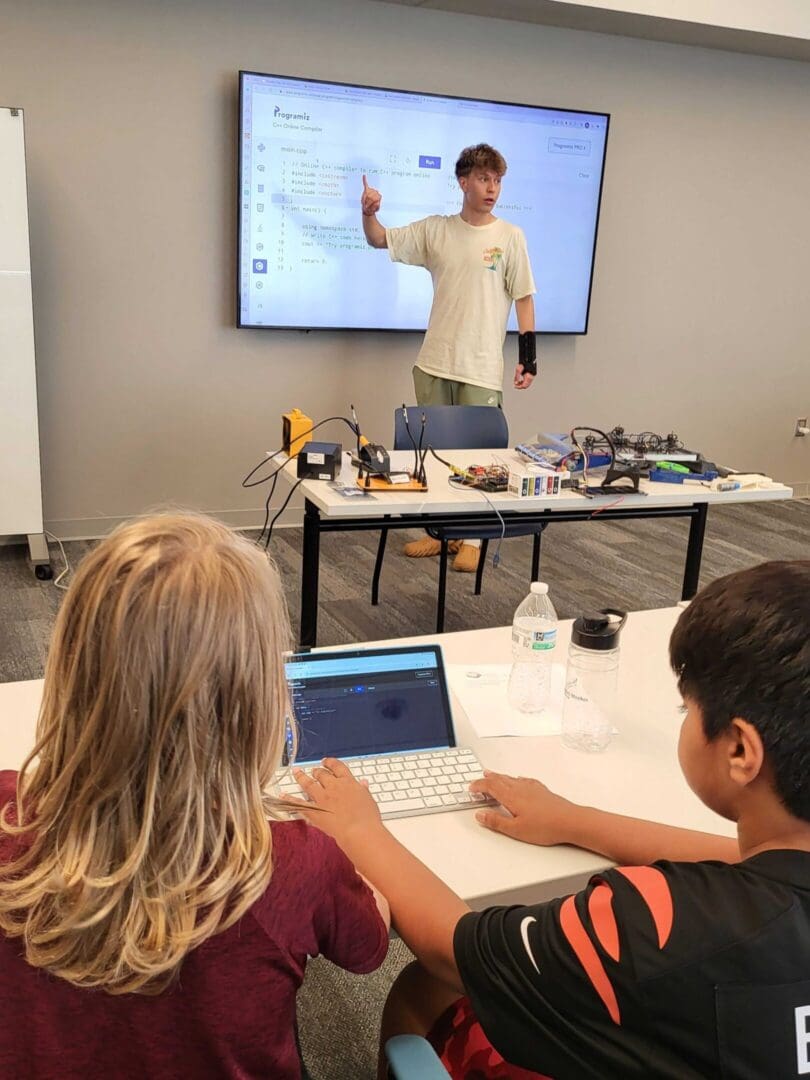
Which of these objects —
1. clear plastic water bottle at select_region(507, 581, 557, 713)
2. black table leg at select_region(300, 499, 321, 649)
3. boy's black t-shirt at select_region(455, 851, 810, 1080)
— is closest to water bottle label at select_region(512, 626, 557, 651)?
clear plastic water bottle at select_region(507, 581, 557, 713)

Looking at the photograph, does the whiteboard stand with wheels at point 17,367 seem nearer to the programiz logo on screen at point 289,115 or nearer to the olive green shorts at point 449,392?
the programiz logo on screen at point 289,115

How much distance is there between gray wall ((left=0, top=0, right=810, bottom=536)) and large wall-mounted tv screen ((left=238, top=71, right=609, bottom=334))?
98mm

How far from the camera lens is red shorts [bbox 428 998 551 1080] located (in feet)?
3.39

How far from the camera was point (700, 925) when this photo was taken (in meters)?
0.75

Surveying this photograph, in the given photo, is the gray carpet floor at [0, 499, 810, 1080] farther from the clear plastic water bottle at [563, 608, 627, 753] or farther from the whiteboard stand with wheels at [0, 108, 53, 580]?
the clear plastic water bottle at [563, 608, 627, 753]

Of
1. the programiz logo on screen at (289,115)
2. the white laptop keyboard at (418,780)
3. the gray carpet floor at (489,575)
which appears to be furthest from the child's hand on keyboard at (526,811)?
the programiz logo on screen at (289,115)

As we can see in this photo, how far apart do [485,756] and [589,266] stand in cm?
390

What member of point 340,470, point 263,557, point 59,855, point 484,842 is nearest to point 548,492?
point 340,470

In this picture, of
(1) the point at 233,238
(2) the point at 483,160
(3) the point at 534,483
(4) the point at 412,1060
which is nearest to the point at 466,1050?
(4) the point at 412,1060

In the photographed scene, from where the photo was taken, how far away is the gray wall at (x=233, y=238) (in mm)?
3783

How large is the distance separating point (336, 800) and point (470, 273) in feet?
9.83

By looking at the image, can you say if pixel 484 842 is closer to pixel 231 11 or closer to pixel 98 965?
pixel 98 965

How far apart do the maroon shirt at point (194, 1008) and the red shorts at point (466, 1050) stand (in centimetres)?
30

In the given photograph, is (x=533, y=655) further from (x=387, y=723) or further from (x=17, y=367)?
(x=17, y=367)
